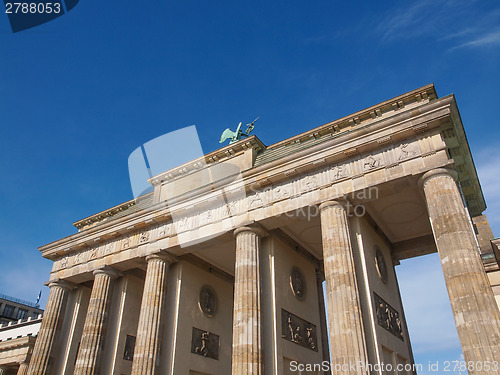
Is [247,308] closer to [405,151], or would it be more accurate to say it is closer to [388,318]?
[388,318]

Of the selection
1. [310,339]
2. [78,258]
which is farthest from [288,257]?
[78,258]

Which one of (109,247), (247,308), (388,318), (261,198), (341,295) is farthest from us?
(109,247)

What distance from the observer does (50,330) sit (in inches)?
848

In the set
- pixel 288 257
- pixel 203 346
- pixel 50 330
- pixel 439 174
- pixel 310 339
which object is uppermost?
pixel 439 174

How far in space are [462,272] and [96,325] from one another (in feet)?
54.0

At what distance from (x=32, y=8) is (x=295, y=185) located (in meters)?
11.7

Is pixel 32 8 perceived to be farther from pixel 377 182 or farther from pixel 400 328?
pixel 400 328

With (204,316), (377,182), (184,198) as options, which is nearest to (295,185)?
(377,182)

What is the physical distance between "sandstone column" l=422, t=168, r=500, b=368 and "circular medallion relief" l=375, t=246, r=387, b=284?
414cm

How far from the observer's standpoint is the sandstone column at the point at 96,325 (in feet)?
62.5

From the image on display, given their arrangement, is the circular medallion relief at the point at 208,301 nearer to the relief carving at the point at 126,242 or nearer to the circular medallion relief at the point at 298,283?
the relief carving at the point at 126,242

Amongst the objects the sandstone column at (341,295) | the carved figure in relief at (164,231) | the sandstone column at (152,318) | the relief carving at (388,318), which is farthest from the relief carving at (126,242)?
the relief carving at (388,318)

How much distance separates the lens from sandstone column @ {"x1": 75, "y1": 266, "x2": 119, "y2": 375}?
19047 millimetres

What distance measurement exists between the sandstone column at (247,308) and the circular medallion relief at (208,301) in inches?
203
